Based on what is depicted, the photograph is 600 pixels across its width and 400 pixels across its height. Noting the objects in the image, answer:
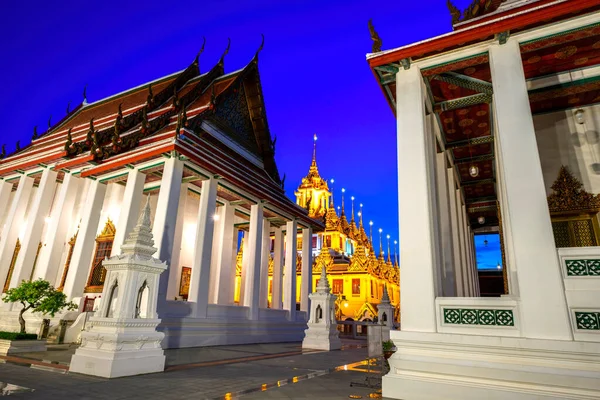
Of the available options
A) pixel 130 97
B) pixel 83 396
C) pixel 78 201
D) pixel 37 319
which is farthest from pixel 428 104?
pixel 130 97

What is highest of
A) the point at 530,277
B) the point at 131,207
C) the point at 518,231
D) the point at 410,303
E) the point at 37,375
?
the point at 131,207

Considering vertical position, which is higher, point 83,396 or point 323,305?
point 323,305

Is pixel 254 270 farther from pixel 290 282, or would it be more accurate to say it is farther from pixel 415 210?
pixel 415 210

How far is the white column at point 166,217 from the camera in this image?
9.23m

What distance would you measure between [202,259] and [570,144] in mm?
9292

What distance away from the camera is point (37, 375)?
4.96 metres

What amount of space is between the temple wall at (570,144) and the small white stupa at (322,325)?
7189mm

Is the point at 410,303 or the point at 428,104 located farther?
the point at 428,104

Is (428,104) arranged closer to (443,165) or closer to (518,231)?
(443,165)

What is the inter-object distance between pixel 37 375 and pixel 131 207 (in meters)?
6.03

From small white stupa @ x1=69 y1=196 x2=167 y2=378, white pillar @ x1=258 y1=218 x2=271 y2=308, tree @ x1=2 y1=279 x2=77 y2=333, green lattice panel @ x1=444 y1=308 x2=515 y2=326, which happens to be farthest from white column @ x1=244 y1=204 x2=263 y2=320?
green lattice panel @ x1=444 y1=308 x2=515 y2=326

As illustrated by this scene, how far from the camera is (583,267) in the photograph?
4.14m

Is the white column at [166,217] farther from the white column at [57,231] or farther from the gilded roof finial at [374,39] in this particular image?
the gilded roof finial at [374,39]

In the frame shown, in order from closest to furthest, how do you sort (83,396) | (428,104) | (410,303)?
1. (83,396)
2. (410,303)
3. (428,104)
